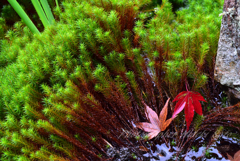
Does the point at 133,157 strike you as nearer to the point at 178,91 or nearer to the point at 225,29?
the point at 178,91

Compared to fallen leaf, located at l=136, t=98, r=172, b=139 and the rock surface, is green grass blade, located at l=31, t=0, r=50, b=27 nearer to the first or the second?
fallen leaf, located at l=136, t=98, r=172, b=139

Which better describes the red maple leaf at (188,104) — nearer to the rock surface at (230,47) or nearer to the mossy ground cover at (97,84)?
the mossy ground cover at (97,84)

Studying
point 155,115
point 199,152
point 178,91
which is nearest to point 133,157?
point 155,115

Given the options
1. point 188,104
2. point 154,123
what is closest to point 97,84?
point 154,123

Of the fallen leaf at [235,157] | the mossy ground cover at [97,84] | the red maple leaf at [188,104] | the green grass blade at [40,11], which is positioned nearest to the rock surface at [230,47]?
the mossy ground cover at [97,84]

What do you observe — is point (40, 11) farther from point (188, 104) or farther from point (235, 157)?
point (235, 157)
